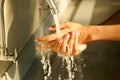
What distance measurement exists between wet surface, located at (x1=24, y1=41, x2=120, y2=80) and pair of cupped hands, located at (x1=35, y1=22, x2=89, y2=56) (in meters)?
0.17

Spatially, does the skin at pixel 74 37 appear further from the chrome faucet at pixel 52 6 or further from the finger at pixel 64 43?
the chrome faucet at pixel 52 6

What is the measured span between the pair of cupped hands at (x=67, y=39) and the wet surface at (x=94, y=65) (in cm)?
17

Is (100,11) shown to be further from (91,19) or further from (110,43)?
(110,43)

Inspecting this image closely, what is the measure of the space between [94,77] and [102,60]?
13 cm

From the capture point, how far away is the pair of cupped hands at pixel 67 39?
70cm

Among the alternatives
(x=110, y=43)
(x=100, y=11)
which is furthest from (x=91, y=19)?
(x=110, y=43)

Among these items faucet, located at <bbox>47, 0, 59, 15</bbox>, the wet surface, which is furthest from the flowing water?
faucet, located at <bbox>47, 0, 59, 15</bbox>

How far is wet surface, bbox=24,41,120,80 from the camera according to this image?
34.7 inches

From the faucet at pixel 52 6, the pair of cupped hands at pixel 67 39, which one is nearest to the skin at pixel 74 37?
the pair of cupped hands at pixel 67 39

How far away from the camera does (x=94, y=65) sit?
952mm

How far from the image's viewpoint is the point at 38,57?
99cm

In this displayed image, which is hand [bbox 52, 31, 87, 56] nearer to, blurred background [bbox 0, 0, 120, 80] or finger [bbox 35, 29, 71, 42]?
finger [bbox 35, 29, 71, 42]

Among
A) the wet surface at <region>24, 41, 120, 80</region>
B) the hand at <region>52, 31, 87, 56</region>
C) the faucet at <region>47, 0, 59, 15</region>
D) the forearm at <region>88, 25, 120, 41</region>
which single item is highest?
the faucet at <region>47, 0, 59, 15</region>

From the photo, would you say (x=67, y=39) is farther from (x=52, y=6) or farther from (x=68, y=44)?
(x=52, y=6)
